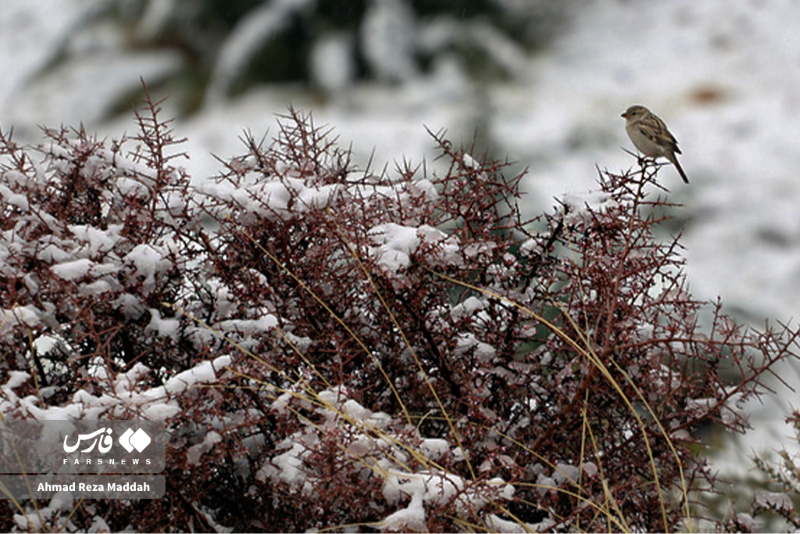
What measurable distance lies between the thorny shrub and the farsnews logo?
75 mm

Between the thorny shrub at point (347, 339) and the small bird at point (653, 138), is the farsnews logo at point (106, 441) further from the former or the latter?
the small bird at point (653, 138)

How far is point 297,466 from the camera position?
5.74 ft

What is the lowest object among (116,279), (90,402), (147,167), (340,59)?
(90,402)

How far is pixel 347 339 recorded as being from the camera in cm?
204

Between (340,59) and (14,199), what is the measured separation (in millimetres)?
5910

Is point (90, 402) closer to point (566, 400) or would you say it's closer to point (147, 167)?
point (147, 167)

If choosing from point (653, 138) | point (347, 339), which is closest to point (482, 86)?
point (653, 138)

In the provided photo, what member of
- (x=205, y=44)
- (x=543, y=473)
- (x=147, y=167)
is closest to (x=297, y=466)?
(x=543, y=473)

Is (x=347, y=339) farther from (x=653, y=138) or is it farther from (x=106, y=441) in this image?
(x=653, y=138)

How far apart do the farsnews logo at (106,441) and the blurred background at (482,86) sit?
5.12m

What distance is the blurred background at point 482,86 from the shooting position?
23.5 ft

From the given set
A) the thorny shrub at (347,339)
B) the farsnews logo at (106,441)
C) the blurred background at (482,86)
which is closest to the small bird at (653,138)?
the thorny shrub at (347,339)

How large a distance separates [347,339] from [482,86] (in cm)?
623

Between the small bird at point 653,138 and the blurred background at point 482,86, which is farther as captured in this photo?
the blurred background at point 482,86
